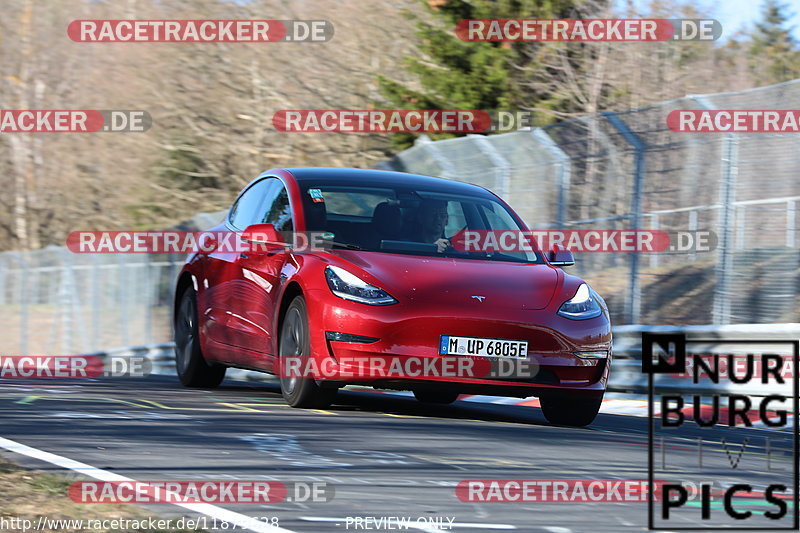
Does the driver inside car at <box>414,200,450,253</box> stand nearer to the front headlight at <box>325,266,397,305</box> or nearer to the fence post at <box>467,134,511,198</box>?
the front headlight at <box>325,266,397,305</box>

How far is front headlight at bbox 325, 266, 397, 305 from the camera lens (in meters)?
8.21

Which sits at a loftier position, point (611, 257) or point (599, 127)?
point (599, 127)

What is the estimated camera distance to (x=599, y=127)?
1373cm

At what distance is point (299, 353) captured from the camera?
859 centimetres

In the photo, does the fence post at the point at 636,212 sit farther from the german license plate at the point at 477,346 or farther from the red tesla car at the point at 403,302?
the german license plate at the point at 477,346

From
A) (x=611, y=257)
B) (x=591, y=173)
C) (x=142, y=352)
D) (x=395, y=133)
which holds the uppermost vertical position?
(x=395, y=133)

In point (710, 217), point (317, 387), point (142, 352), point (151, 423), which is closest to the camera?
point (151, 423)

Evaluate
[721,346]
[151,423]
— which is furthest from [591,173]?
[151,423]

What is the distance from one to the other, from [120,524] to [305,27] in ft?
94.8

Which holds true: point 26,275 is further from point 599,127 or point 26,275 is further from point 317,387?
point 317,387

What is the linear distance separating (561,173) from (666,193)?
123cm

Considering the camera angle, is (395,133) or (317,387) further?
(395,133)

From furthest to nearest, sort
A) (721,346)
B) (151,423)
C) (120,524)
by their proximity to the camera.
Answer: (721,346)
(151,423)
(120,524)
